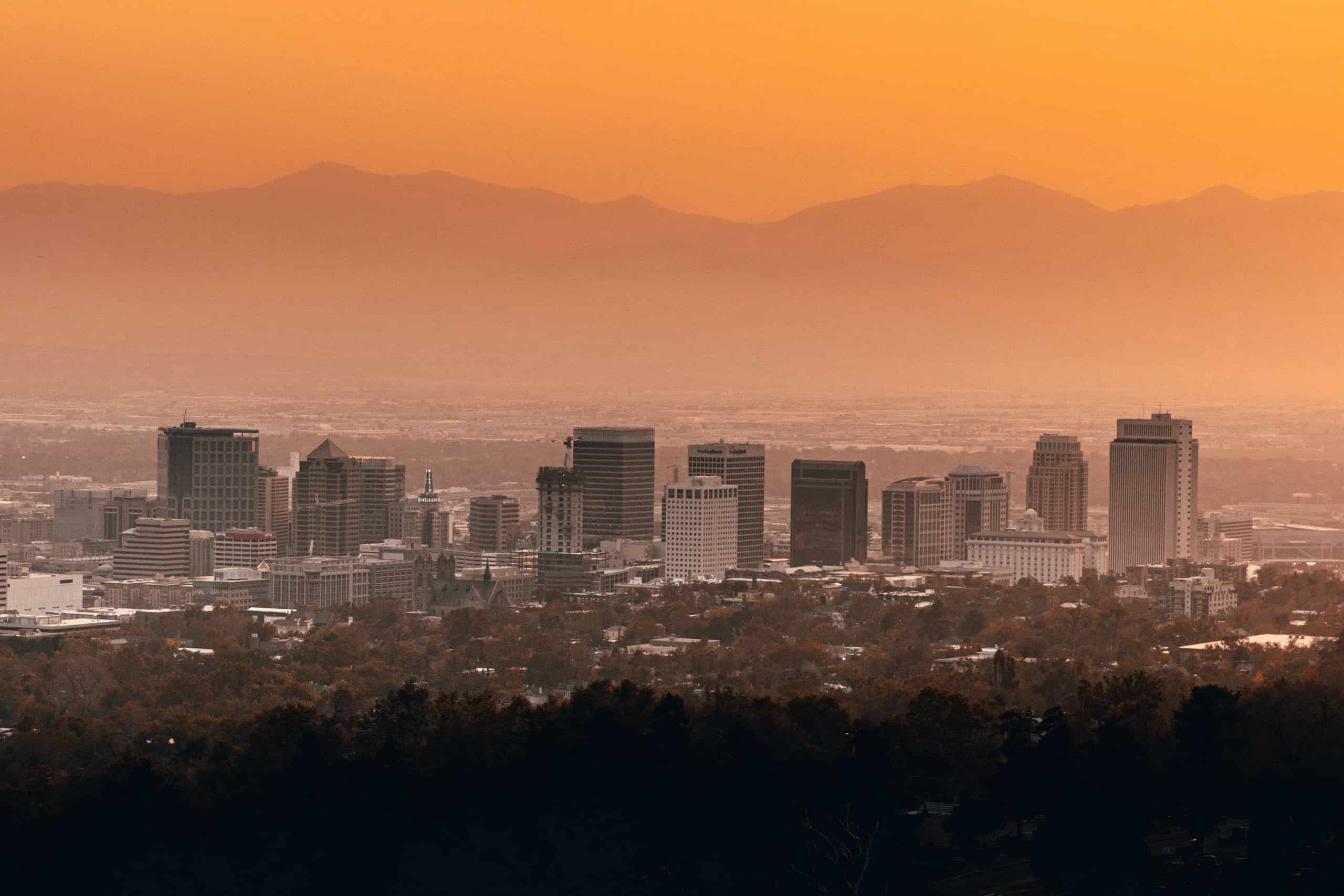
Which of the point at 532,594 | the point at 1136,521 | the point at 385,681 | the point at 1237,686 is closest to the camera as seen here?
the point at 1237,686

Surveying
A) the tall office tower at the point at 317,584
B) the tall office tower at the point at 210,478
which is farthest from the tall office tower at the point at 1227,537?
the tall office tower at the point at 210,478

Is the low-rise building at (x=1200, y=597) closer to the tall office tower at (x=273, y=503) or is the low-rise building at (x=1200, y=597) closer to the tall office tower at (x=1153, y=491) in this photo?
the tall office tower at (x=1153, y=491)

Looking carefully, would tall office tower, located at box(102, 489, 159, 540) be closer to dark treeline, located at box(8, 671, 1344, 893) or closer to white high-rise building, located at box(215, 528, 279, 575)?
white high-rise building, located at box(215, 528, 279, 575)

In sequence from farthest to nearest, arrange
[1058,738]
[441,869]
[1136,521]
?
[1136,521] → [1058,738] → [441,869]

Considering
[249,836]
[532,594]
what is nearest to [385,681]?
[249,836]

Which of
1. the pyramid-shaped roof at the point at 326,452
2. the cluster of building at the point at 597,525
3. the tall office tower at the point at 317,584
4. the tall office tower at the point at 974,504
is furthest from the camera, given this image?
the pyramid-shaped roof at the point at 326,452

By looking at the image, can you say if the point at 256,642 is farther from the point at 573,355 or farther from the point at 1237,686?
the point at 573,355
